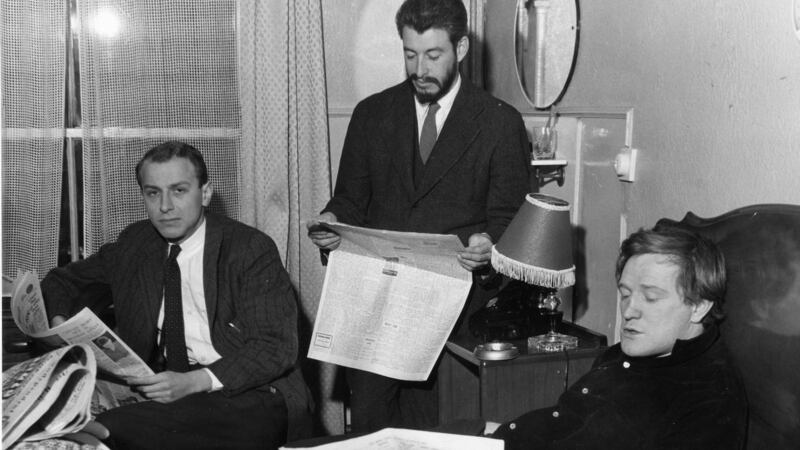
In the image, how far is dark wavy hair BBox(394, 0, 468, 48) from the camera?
2605 mm

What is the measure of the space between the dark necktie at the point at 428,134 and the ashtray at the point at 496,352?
0.67m

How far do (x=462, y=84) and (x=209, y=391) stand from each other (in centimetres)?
127

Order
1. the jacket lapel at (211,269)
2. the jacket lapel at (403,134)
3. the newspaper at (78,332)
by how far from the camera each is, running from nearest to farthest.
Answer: the newspaper at (78,332), the jacket lapel at (211,269), the jacket lapel at (403,134)

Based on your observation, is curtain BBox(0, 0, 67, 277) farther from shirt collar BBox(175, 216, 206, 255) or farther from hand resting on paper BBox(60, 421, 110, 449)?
hand resting on paper BBox(60, 421, 110, 449)

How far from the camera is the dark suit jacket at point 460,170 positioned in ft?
8.73

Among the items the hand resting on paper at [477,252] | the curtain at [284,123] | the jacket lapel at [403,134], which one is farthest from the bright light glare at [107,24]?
the hand resting on paper at [477,252]

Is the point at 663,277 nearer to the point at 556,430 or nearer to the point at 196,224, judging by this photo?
the point at 556,430

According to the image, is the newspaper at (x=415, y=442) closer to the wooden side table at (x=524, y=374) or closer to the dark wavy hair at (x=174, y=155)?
the wooden side table at (x=524, y=374)

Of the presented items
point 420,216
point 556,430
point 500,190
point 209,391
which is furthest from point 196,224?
point 556,430

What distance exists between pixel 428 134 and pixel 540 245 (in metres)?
0.74

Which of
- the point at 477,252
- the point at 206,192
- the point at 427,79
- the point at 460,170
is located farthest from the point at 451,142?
the point at 206,192

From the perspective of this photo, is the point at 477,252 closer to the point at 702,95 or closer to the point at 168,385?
the point at 702,95

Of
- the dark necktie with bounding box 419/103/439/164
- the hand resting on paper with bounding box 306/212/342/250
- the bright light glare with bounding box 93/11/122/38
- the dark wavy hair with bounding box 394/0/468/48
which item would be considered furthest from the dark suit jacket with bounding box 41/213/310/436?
the bright light glare with bounding box 93/11/122/38

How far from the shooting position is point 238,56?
3.48 metres
